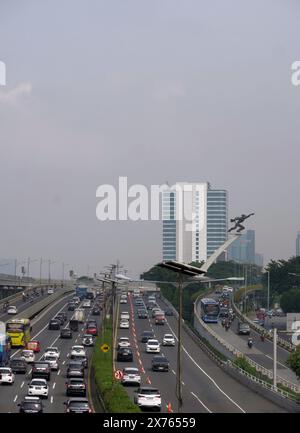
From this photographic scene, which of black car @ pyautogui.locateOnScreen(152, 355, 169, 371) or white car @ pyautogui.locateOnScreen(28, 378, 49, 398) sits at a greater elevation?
white car @ pyautogui.locateOnScreen(28, 378, 49, 398)

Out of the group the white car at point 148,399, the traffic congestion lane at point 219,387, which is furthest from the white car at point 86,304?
the white car at point 148,399

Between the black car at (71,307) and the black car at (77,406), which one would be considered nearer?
the black car at (77,406)

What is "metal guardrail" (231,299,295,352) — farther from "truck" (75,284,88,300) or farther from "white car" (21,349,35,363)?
"truck" (75,284,88,300)

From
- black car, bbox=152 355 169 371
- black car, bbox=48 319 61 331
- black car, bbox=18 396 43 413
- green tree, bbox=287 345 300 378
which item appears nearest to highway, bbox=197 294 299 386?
green tree, bbox=287 345 300 378

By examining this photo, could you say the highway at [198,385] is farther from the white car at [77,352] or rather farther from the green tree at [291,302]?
the green tree at [291,302]

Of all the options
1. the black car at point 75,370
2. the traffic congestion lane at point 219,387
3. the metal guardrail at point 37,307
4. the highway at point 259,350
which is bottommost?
the highway at point 259,350

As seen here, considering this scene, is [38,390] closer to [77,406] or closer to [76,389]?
[76,389]
